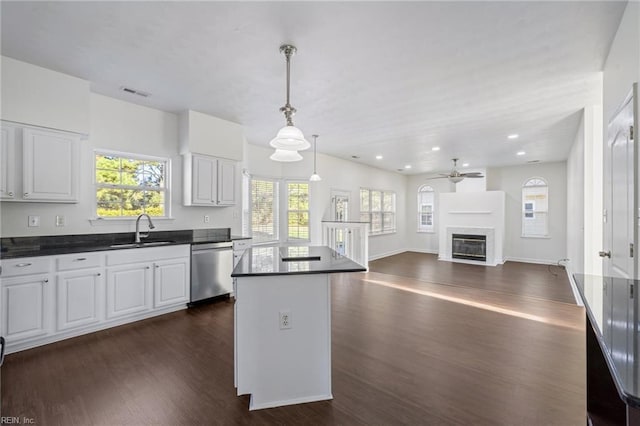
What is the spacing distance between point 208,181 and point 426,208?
7946mm

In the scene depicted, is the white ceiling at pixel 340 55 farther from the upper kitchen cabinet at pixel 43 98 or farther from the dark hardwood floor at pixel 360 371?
the dark hardwood floor at pixel 360 371

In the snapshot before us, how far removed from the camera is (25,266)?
269cm

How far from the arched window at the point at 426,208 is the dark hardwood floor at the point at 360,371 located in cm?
602

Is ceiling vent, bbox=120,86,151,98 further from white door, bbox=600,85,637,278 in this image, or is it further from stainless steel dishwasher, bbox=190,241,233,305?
white door, bbox=600,85,637,278

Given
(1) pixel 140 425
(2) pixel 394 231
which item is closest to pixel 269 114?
(1) pixel 140 425

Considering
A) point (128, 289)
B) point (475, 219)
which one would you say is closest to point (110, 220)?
point (128, 289)

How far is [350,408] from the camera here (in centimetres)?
195

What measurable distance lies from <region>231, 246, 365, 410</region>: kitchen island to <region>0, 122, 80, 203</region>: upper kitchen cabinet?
254cm

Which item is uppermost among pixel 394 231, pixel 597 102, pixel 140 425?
pixel 597 102

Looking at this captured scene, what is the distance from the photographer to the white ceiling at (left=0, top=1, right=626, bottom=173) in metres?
2.13

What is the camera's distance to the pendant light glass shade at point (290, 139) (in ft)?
7.85

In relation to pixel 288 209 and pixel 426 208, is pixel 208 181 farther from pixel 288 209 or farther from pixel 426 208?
pixel 426 208

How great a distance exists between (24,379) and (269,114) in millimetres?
3784

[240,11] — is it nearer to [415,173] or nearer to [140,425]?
[140,425]
